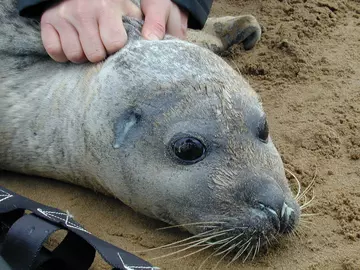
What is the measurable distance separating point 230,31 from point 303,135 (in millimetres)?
1028

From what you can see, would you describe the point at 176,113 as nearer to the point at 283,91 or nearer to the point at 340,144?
the point at 340,144

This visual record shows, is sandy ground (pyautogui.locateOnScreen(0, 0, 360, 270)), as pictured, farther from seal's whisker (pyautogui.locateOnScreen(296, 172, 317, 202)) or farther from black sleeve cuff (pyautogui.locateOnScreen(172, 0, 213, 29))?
black sleeve cuff (pyautogui.locateOnScreen(172, 0, 213, 29))

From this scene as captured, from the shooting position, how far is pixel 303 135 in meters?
4.12

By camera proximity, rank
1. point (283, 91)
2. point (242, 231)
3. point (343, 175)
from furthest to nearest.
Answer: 1. point (283, 91)
2. point (343, 175)
3. point (242, 231)

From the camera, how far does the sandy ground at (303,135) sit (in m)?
3.32

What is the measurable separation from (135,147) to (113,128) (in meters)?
0.14

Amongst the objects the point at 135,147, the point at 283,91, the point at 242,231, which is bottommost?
the point at 283,91

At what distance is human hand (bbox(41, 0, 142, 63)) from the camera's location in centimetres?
357

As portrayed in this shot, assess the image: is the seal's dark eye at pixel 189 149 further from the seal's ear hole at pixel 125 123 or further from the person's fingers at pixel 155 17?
the person's fingers at pixel 155 17

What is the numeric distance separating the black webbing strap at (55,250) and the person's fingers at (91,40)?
799mm

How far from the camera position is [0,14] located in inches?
159

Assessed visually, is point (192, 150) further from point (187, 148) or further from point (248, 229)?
point (248, 229)

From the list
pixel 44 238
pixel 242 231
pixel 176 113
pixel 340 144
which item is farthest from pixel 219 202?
pixel 340 144

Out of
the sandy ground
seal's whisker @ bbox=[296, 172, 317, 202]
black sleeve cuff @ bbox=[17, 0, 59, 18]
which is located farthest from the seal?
black sleeve cuff @ bbox=[17, 0, 59, 18]
